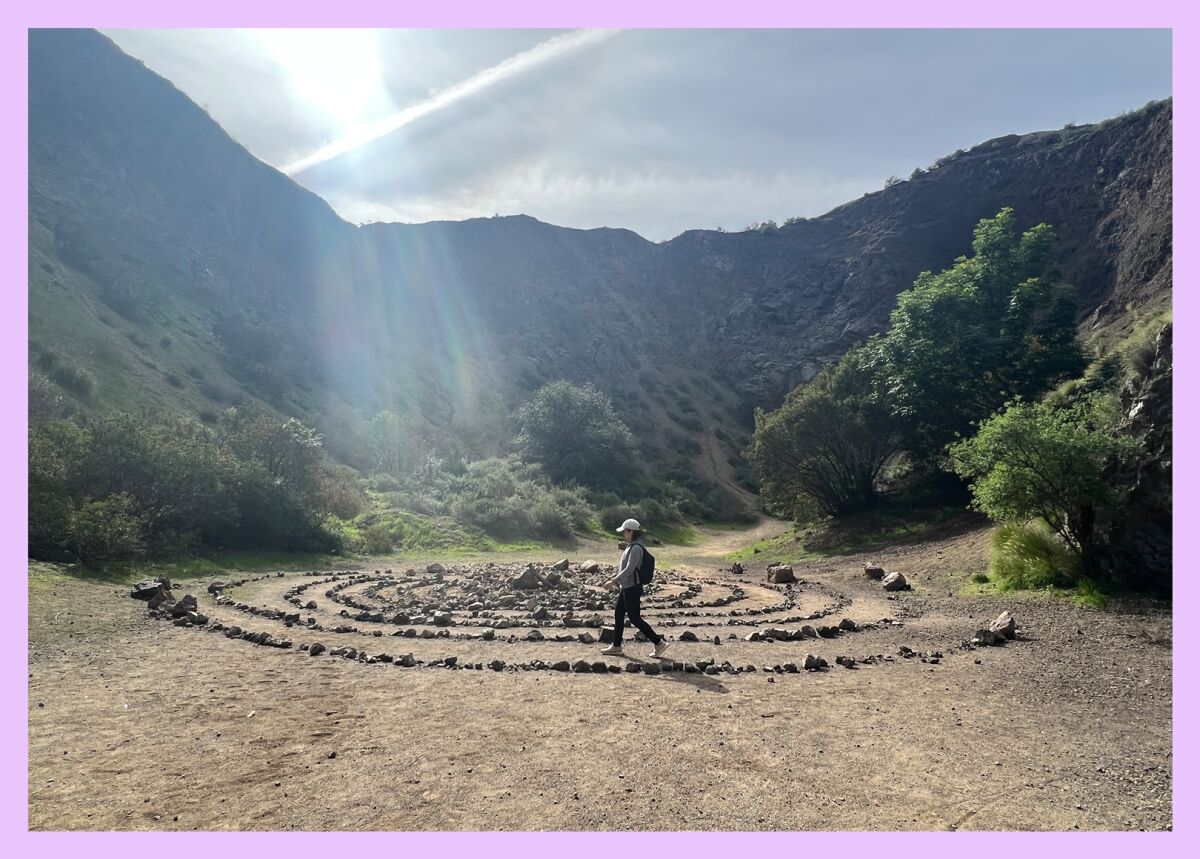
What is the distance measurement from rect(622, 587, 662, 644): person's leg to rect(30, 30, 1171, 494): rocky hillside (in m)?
30.5

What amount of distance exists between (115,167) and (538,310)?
40.3 metres

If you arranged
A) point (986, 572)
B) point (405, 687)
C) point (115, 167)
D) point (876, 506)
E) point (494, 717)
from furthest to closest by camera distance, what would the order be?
point (115, 167) < point (876, 506) < point (986, 572) < point (405, 687) < point (494, 717)

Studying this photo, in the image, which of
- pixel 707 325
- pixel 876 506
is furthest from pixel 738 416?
pixel 876 506

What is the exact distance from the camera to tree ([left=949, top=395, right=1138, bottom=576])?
12.8 m

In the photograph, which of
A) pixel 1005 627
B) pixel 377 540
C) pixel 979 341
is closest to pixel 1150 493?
pixel 1005 627

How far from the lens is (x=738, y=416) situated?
66.9m

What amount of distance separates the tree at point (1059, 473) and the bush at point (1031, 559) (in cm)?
31

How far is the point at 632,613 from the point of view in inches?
374

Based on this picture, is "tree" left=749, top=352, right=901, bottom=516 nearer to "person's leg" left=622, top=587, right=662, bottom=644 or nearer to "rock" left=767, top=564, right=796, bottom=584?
"rock" left=767, top=564, right=796, bottom=584

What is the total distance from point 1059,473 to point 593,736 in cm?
1167

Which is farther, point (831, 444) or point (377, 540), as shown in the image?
point (831, 444)

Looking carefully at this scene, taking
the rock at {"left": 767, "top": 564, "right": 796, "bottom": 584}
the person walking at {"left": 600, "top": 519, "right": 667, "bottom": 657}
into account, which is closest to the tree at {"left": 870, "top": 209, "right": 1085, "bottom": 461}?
the rock at {"left": 767, "top": 564, "right": 796, "bottom": 584}

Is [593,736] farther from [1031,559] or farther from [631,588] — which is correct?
[1031,559]

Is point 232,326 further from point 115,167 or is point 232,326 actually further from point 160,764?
point 160,764
